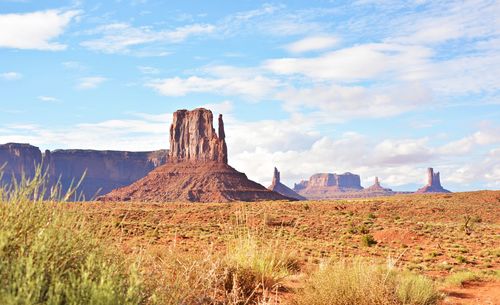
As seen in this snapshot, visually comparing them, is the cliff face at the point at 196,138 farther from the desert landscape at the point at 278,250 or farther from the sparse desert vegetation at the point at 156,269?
the sparse desert vegetation at the point at 156,269

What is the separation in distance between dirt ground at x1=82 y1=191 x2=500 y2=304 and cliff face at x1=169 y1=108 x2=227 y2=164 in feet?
273

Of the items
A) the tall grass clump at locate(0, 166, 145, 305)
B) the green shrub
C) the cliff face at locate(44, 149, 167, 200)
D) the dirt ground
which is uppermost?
the cliff face at locate(44, 149, 167, 200)

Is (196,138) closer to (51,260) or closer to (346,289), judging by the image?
(346,289)

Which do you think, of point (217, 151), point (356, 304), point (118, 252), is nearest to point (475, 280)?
point (356, 304)

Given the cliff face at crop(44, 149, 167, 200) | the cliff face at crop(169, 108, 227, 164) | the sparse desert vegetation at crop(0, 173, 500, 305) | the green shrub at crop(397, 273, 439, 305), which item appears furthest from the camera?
the cliff face at crop(44, 149, 167, 200)

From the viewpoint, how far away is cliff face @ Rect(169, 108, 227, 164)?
14150 cm

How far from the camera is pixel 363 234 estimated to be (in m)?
33.6

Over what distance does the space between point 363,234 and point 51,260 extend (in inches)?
1244

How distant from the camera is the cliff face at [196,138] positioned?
464 feet

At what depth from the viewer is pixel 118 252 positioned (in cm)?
479

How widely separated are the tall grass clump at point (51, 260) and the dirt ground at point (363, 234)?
784mm

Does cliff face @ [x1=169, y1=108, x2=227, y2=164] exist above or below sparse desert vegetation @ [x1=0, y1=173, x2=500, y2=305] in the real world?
above

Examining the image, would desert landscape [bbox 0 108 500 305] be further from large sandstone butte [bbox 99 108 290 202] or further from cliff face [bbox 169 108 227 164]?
cliff face [bbox 169 108 227 164]

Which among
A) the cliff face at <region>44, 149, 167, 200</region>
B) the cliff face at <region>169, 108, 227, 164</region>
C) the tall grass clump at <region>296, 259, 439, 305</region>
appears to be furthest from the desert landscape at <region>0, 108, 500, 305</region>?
the cliff face at <region>44, 149, 167, 200</region>
